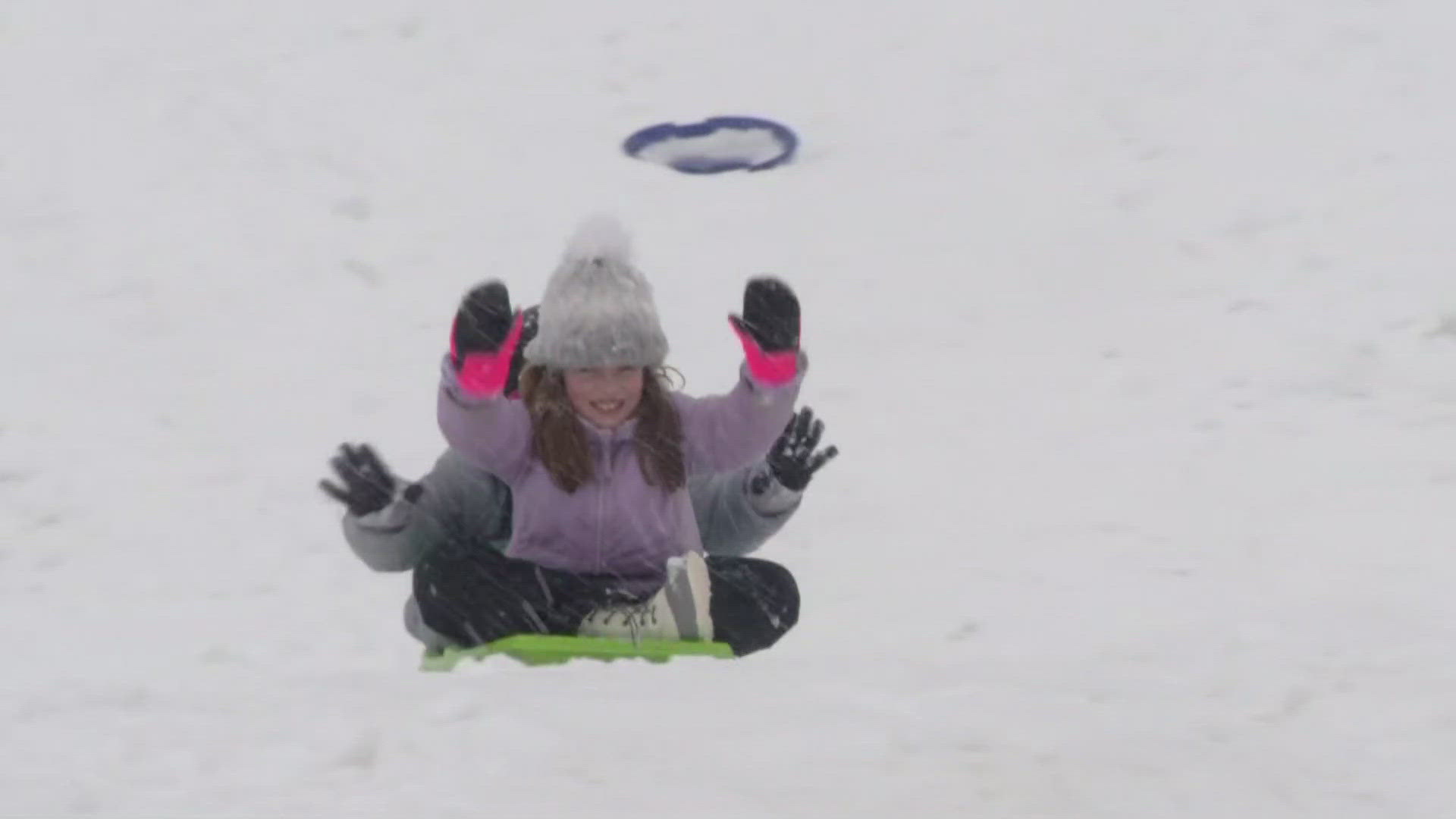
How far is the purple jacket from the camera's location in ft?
13.6

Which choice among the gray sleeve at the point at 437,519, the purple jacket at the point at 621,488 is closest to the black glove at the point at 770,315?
the purple jacket at the point at 621,488

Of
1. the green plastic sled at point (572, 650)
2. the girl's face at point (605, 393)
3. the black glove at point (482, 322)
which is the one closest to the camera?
the black glove at point (482, 322)

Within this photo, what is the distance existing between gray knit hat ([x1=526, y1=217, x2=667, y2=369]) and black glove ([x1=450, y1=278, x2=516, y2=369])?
0.25m

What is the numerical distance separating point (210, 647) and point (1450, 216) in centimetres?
563

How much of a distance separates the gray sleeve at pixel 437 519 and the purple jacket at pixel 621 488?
16 cm

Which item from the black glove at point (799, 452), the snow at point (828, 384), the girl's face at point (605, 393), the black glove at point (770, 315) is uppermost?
the black glove at point (770, 315)

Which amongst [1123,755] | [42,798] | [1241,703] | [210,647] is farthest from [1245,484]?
[42,798]

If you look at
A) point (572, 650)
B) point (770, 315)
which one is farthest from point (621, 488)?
point (770, 315)

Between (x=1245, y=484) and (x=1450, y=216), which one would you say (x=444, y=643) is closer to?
(x=1245, y=484)

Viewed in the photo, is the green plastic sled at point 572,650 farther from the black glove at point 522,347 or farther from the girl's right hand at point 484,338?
the black glove at point 522,347

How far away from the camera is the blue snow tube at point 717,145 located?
902 cm

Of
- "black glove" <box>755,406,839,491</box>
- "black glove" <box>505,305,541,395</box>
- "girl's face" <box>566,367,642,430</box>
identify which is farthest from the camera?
"black glove" <box>505,305,541,395</box>

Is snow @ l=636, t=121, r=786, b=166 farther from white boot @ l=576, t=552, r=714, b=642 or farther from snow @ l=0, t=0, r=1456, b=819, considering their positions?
white boot @ l=576, t=552, r=714, b=642

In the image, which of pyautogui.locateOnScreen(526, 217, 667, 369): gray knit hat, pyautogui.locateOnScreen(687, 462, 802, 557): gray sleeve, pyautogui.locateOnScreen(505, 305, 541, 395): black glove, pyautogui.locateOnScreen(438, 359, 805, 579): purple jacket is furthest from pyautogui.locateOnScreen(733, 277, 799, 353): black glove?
pyautogui.locateOnScreen(505, 305, 541, 395): black glove
